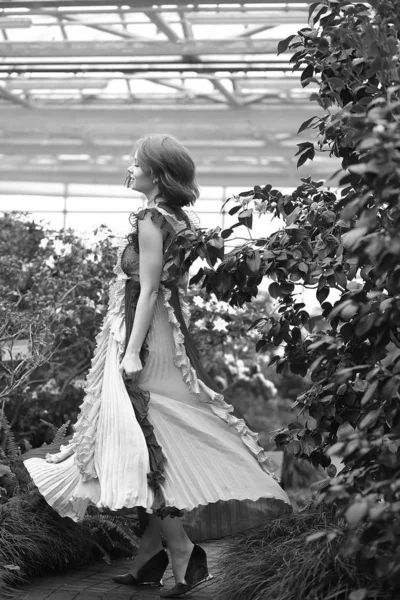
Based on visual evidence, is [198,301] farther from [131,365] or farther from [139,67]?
[139,67]

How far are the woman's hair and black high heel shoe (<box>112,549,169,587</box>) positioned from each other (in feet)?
4.72

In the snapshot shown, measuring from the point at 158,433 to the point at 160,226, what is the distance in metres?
0.79

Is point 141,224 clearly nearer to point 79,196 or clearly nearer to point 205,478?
point 205,478

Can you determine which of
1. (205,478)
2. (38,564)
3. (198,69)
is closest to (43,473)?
(38,564)

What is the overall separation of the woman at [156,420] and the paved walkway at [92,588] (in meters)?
0.08

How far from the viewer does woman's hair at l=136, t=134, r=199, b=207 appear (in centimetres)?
366

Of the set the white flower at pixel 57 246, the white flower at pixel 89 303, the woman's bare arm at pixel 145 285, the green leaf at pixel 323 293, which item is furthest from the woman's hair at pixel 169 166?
the white flower at pixel 57 246

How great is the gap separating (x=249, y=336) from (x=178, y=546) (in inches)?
139

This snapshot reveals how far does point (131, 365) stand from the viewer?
3.53 meters

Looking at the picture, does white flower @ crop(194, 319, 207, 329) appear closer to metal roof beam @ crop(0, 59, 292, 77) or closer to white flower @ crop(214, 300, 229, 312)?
white flower @ crop(214, 300, 229, 312)

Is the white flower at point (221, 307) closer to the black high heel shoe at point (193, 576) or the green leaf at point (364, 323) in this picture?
the black high heel shoe at point (193, 576)

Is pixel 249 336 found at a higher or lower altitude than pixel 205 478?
higher

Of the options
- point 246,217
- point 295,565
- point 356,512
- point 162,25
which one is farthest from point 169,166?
point 162,25

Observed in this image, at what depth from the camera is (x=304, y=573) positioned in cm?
288
